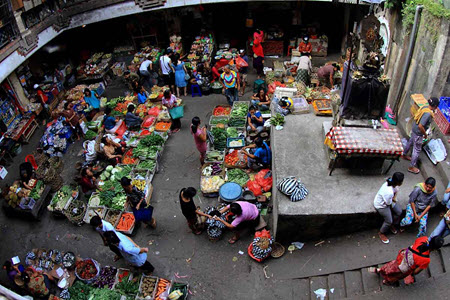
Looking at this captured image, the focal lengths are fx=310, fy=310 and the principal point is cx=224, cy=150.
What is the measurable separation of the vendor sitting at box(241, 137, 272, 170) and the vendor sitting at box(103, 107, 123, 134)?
461 cm

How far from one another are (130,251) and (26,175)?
454 cm

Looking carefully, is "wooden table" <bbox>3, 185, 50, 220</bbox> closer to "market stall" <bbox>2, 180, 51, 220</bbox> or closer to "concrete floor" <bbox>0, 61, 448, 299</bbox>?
"market stall" <bbox>2, 180, 51, 220</bbox>

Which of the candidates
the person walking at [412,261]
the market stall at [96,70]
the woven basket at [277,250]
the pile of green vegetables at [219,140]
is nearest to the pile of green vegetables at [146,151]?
the pile of green vegetables at [219,140]

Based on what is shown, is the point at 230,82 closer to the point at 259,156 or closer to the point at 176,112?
the point at 176,112

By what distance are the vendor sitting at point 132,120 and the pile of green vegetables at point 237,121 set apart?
325 centimetres

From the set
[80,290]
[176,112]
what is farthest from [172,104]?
[80,290]

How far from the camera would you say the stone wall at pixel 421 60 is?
711cm

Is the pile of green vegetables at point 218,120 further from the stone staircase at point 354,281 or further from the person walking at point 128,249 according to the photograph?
the stone staircase at point 354,281

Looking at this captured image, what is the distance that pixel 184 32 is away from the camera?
16.5m

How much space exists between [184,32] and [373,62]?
12183 mm

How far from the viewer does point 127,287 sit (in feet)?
20.5

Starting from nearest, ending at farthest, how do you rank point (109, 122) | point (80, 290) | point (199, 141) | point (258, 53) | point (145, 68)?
point (80, 290)
point (199, 141)
point (109, 122)
point (145, 68)
point (258, 53)

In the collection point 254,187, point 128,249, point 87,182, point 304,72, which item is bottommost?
point 254,187

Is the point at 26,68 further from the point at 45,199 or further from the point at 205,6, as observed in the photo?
the point at 205,6
